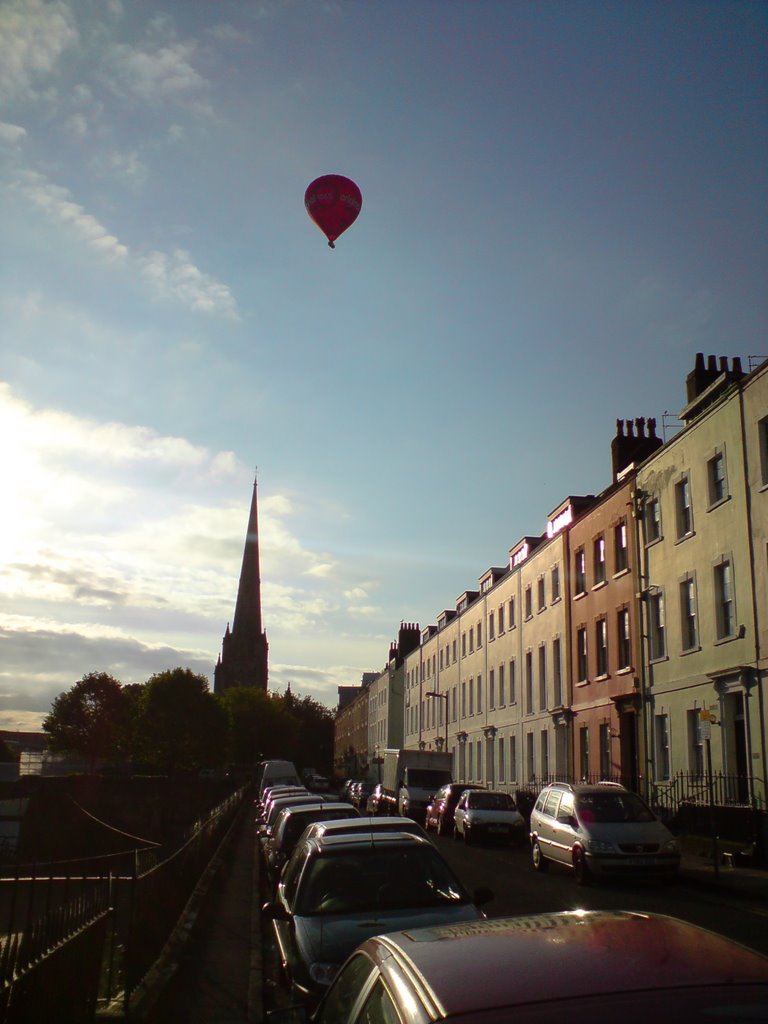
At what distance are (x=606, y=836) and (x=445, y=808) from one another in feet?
56.9

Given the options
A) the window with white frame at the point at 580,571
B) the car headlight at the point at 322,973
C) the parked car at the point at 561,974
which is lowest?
the car headlight at the point at 322,973

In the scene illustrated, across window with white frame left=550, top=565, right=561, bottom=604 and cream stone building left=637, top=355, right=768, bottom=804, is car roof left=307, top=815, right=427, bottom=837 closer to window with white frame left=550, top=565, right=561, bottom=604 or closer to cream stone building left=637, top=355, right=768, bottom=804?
cream stone building left=637, top=355, right=768, bottom=804

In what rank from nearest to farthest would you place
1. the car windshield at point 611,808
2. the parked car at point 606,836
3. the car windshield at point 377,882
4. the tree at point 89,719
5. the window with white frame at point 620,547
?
the car windshield at point 377,882, the parked car at point 606,836, the car windshield at point 611,808, the window with white frame at point 620,547, the tree at point 89,719

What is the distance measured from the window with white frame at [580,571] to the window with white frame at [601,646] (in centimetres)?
189

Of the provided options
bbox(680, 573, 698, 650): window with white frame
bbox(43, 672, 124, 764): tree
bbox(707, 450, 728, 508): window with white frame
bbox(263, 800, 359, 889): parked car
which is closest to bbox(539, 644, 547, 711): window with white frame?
bbox(680, 573, 698, 650): window with white frame

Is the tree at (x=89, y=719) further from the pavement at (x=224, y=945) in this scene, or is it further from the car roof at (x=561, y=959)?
the car roof at (x=561, y=959)

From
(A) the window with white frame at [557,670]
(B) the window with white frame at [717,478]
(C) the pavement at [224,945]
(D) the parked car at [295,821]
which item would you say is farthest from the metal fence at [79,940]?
(A) the window with white frame at [557,670]

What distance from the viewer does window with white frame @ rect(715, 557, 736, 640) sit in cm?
2453

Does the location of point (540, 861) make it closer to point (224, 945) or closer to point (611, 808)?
point (611, 808)

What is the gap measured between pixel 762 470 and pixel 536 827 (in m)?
10.00

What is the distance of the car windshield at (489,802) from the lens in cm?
3044

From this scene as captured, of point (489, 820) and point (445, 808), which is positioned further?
point (445, 808)

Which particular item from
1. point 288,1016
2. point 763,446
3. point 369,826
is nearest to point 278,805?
point 369,826

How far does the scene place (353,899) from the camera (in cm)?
792
